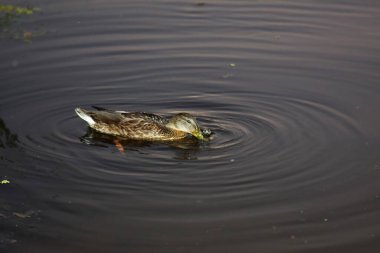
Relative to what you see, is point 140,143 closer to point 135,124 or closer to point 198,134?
point 135,124

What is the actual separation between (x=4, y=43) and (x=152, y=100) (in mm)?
4206

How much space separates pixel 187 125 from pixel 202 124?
25.2 inches

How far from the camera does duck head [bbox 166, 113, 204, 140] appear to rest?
34.8 feet

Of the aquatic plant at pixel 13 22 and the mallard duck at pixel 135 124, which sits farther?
the aquatic plant at pixel 13 22

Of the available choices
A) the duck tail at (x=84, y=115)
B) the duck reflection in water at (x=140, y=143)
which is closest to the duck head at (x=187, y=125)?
the duck reflection in water at (x=140, y=143)

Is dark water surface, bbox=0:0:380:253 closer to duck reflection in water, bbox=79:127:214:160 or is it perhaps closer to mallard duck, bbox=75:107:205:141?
duck reflection in water, bbox=79:127:214:160

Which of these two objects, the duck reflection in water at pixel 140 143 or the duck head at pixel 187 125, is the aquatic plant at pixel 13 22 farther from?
the duck head at pixel 187 125

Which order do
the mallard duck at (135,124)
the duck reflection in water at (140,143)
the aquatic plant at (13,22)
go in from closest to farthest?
the duck reflection in water at (140,143) → the mallard duck at (135,124) → the aquatic plant at (13,22)

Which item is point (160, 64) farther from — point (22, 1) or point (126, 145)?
point (22, 1)

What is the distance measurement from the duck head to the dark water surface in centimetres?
22

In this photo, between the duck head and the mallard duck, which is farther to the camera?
the mallard duck

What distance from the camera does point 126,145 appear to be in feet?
35.4

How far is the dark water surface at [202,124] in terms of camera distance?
7824 millimetres

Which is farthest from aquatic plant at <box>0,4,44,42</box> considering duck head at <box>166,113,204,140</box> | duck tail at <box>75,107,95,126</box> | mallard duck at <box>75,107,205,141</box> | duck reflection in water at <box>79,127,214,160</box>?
duck head at <box>166,113,204,140</box>
